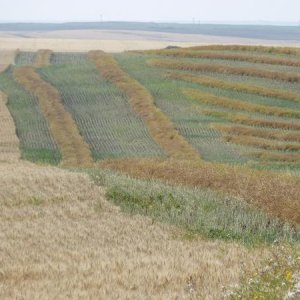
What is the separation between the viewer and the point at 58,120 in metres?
51.7

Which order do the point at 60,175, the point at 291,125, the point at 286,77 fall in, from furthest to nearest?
the point at 286,77
the point at 291,125
the point at 60,175

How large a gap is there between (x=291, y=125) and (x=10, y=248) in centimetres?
3400

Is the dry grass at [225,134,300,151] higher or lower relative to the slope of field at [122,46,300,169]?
lower

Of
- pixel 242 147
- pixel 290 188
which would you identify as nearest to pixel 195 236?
pixel 290 188

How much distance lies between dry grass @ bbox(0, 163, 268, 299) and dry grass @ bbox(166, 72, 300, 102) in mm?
31761

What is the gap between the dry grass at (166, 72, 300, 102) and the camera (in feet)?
192

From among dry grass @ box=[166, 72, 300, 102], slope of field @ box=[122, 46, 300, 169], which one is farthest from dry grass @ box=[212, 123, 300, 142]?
dry grass @ box=[166, 72, 300, 102]

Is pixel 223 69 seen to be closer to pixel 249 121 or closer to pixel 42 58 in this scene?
pixel 249 121

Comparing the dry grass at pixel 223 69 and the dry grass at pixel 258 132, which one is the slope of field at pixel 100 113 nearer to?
the dry grass at pixel 258 132

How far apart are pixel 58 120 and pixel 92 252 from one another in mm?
33162

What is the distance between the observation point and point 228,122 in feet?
172

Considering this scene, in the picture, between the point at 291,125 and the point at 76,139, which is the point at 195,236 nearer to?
the point at 76,139

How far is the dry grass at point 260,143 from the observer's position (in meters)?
45.5

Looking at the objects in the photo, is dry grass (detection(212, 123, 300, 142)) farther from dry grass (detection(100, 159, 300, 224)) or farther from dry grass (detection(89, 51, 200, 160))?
dry grass (detection(100, 159, 300, 224))
